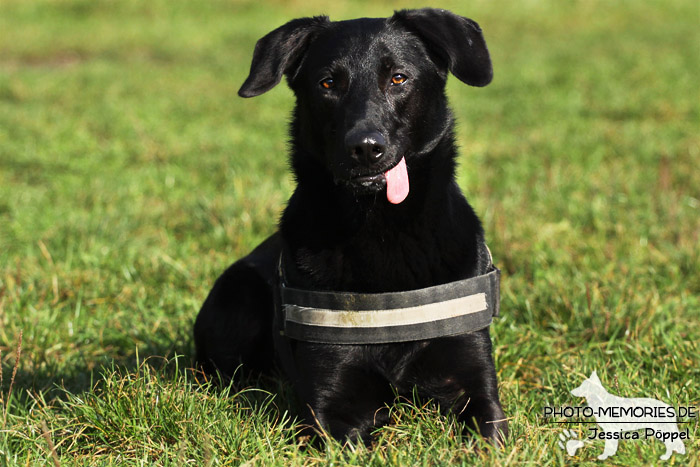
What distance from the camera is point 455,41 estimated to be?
250 centimetres

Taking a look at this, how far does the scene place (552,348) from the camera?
10.3 ft

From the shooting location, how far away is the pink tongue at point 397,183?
2.45 m

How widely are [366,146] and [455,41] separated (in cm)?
51

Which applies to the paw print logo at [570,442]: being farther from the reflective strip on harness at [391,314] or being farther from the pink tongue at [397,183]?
the pink tongue at [397,183]

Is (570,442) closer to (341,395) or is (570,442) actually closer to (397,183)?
(341,395)

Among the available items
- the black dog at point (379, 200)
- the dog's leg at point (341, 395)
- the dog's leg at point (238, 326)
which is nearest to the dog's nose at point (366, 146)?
the black dog at point (379, 200)

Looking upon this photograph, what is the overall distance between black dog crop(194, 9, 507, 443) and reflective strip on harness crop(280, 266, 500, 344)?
0.05 metres

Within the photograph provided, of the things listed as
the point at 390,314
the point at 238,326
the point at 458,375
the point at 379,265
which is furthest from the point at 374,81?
the point at 238,326

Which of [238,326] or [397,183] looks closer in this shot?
[397,183]

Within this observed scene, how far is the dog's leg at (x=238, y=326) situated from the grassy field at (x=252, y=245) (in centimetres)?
13

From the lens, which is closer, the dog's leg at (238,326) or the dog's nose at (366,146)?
the dog's nose at (366,146)

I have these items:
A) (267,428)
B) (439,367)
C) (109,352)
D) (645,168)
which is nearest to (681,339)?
(439,367)

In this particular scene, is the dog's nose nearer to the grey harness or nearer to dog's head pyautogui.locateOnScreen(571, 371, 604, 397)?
the grey harness

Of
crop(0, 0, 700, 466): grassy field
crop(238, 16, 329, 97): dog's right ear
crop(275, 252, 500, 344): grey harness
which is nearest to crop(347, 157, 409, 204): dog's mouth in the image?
crop(275, 252, 500, 344): grey harness
